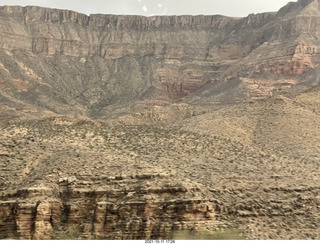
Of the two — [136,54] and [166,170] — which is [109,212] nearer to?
[166,170]

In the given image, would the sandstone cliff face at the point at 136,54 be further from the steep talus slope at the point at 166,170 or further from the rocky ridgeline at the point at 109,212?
the rocky ridgeline at the point at 109,212

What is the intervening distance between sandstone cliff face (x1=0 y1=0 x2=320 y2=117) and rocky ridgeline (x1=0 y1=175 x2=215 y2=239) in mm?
65588

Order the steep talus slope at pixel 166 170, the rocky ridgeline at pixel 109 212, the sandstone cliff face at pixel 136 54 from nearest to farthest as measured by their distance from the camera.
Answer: the rocky ridgeline at pixel 109 212 < the steep talus slope at pixel 166 170 < the sandstone cliff face at pixel 136 54

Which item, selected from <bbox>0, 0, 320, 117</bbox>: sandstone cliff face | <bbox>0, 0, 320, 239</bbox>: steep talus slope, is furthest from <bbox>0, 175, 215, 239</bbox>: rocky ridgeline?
<bbox>0, 0, 320, 117</bbox>: sandstone cliff face

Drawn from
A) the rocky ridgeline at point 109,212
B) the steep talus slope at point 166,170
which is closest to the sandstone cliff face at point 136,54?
the steep talus slope at point 166,170

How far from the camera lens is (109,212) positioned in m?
26.0

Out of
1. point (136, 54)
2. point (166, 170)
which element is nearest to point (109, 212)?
point (166, 170)

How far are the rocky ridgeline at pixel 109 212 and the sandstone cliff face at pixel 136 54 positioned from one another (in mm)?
65588

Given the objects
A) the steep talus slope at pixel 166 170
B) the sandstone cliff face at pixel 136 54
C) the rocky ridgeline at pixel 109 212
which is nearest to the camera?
the rocky ridgeline at pixel 109 212

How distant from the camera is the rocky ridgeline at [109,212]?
25.4 metres

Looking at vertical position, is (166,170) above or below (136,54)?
below

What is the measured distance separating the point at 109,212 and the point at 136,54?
118763 millimetres

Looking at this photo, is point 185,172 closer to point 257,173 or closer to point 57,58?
point 257,173

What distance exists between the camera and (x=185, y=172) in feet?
98.6
